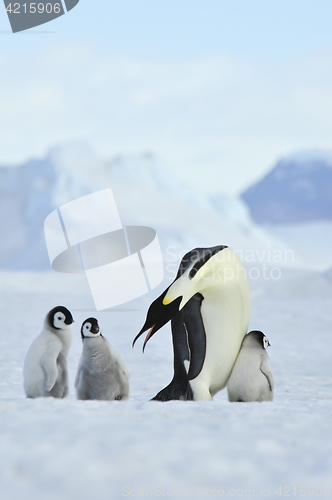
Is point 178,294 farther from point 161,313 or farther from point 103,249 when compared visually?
point 103,249

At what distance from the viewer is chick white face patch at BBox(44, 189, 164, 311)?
779 cm

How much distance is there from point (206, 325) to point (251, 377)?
0.89 feet

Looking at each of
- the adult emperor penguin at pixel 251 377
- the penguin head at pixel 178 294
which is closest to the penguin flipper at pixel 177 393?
→ the adult emperor penguin at pixel 251 377

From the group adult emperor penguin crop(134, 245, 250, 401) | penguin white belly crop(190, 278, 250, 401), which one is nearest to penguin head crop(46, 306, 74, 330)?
adult emperor penguin crop(134, 245, 250, 401)

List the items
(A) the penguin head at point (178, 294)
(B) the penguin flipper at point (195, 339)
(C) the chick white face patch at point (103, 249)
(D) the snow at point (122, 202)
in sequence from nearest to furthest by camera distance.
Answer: (A) the penguin head at point (178, 294)
(B) the penguin flipper at point (195, 339)
(C) the chick white face patch at point (103, 249)
(D) the snow at point (122, 202)

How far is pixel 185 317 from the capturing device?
2.10 m

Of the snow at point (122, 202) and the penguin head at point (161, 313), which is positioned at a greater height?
the penguin head at point (161, 313)

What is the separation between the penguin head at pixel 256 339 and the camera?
2.13 metres

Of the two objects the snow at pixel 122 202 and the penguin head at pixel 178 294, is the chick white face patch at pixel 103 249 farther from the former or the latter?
the penguin head at pixel 178 294

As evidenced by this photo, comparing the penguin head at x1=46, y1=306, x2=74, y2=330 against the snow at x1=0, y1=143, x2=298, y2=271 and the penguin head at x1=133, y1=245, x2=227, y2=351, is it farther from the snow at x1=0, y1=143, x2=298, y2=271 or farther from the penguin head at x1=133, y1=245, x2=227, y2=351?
the snow at x1=0, y1=143, x2=298, y2=271

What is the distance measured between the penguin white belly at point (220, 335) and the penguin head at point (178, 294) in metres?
0.13

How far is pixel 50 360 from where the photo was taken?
2107mm

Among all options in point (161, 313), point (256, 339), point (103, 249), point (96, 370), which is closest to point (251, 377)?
point (256, 339)

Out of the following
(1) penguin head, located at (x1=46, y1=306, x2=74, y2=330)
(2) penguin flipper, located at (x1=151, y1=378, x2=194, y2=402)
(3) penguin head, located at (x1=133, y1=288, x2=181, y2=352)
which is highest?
(3) penguin head, located at (x1=133, y1=288, x2=181, y2=352)
